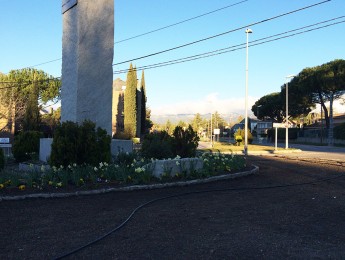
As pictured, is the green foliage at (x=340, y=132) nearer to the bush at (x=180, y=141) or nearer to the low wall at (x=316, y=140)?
the low wall at (x=316, y=140)

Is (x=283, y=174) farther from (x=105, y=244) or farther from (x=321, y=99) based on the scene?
(x=321, y=99)

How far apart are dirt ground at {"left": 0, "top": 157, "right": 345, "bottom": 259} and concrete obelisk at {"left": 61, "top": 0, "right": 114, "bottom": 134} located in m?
5.41

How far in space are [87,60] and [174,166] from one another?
518 centimetres

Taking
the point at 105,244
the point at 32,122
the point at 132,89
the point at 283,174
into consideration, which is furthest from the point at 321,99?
the point at 105,244

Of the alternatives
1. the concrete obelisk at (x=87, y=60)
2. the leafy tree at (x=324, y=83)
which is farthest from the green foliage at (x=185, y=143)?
the leafy tree at (x=324, y=83)

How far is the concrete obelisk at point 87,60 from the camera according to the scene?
1391 centimetres

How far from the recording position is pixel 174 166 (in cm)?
1144

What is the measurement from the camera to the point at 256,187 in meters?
10.6

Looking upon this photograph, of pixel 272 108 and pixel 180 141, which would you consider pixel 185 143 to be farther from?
pixel 272 108

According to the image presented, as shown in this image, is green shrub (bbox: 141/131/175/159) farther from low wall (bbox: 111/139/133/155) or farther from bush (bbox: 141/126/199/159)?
low wall (bbox: 111/139/133/155)

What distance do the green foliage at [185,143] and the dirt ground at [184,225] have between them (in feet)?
12.8

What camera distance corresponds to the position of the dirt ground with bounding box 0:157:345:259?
500 centimetres

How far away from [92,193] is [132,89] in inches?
1743

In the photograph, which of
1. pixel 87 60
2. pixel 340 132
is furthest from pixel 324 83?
pixel 87 60
